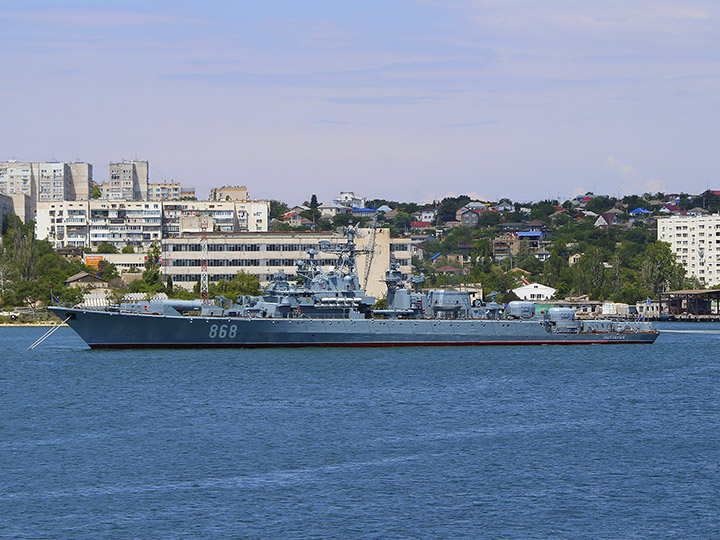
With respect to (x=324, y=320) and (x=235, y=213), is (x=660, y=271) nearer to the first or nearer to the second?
(x=235, y=213)

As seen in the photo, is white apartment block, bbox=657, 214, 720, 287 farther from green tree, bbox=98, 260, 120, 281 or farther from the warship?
the warship

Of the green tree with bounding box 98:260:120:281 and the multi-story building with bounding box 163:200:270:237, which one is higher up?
the multi-story building with bounding box 163:200:270:237

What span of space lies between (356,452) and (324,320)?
1231 inches

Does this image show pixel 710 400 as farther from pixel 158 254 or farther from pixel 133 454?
pixel 158 254

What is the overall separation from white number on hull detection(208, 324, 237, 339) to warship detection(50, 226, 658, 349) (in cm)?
6

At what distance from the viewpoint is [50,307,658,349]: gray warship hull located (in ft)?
199

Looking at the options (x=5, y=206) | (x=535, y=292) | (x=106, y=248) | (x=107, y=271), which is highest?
(x=5, y=206)

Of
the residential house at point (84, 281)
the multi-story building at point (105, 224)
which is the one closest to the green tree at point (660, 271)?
the residential house at point (84, 281)

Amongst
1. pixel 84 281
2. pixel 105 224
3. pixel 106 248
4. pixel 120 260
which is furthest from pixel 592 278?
pixel 105 224

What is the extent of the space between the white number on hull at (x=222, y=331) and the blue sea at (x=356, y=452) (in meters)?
7.91

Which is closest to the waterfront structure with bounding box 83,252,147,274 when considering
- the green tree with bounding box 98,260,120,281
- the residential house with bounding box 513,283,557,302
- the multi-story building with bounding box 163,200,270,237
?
the green tree with bounding box 98,260,120,281

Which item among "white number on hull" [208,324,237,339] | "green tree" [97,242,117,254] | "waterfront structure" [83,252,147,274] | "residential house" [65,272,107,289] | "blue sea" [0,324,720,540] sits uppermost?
"green tree" [97,242,117,254]

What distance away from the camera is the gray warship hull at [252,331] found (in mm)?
60656

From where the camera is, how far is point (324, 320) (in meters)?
61.8
